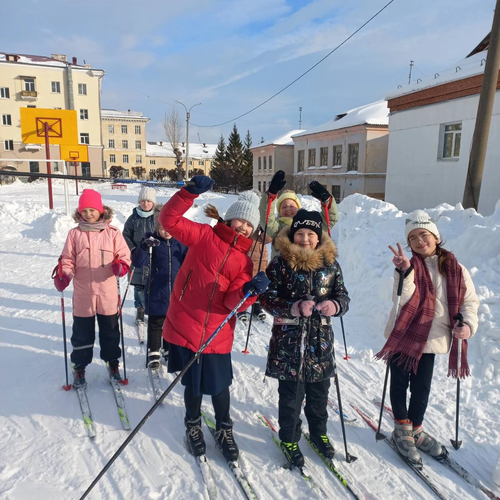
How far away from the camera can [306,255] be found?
8.78ft

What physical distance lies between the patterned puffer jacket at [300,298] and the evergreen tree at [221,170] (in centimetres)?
4174

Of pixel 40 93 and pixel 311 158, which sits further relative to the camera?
pixel 40 93

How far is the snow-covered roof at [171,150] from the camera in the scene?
7106 centimetres

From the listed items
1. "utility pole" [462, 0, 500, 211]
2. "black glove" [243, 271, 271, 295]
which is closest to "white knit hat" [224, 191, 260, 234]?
"black glove" [243, 271, 271, 295]

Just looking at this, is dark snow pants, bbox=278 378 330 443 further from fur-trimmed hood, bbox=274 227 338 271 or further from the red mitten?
the red mitten

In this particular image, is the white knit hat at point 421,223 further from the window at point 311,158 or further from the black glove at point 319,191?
the window at point 311,158

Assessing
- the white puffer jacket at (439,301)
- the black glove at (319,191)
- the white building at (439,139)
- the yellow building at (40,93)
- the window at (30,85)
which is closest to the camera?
the white puffer jacket at (439,301)

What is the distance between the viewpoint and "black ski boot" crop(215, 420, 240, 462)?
9.16 ft

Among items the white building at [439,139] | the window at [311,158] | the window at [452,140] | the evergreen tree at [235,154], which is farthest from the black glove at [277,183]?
the evergreen tree at [235,154]

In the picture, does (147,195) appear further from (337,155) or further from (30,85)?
(30,85)

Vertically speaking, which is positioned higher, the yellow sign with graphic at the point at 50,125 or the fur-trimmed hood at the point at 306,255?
the yellow sign with graphic at the point at 50,125

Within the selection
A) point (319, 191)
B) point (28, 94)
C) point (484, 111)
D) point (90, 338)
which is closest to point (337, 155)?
point (484, 111)

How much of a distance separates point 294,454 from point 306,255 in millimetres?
1494

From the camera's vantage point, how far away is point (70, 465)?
8.95 ft
